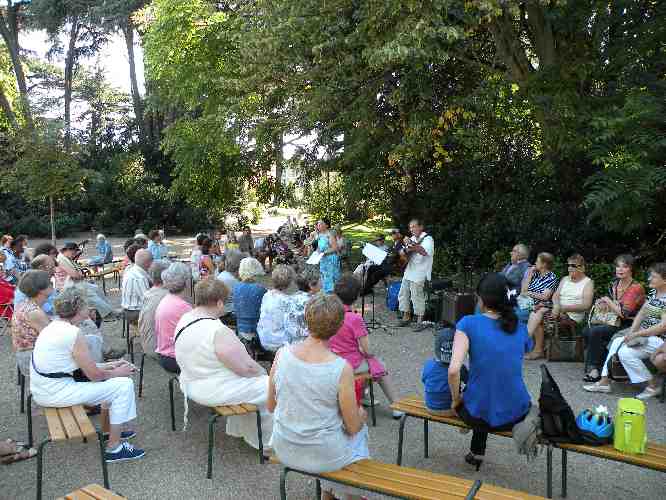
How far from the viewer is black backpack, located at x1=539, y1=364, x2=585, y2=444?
3.91 metres

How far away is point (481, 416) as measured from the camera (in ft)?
13.5

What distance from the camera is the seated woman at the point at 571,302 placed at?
7.34 m

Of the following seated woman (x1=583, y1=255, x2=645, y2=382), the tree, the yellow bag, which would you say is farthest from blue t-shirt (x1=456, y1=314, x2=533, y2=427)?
the tree

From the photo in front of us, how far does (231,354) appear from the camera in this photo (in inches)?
178

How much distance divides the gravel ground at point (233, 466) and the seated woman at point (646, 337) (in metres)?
0.28

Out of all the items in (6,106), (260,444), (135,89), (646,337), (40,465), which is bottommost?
(260,444)

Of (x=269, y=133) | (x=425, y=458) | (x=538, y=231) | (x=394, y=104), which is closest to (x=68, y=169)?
(x=269, y=133)

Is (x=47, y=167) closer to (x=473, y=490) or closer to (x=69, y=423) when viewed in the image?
(x=69, y=423)

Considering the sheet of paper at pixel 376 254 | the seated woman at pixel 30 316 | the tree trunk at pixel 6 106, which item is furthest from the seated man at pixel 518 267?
the tree trunk at pixel 6 106

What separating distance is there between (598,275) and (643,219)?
73.0 inches

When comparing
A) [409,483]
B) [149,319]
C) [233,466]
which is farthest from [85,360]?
[409,483]

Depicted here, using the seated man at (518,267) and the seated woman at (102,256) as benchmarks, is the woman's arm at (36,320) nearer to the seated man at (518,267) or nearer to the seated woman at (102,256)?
the seated man at (518,267)

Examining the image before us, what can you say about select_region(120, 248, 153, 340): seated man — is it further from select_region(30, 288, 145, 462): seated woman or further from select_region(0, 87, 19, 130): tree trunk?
select_region(0, 87, 19, 130): tree trunk

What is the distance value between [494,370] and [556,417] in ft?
1.55
